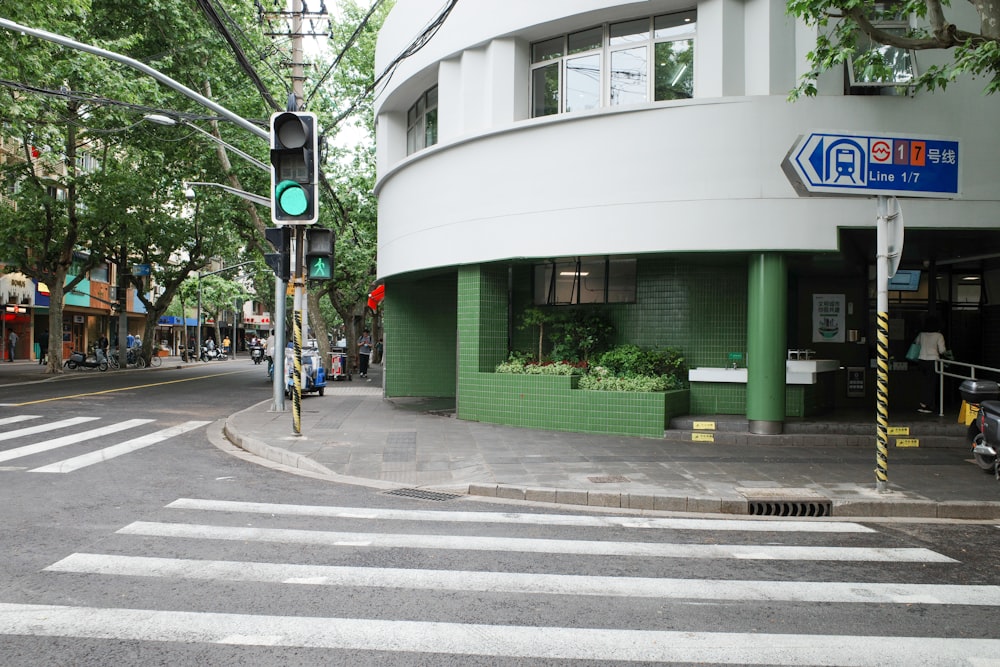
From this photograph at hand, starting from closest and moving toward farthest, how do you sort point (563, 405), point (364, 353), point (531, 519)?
point (531, 519) < point (563, 405) < point (364, 353)

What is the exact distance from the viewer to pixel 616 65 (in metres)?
12.3

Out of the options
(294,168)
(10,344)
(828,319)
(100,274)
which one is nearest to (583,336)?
(828,319)

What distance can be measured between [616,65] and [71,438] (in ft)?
36.9

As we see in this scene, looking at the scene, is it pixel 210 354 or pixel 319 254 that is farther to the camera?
pixel 210 354

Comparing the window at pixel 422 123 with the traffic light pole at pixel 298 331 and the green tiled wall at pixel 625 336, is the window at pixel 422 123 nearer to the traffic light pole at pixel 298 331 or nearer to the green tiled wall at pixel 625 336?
the green tiled wall at pixel 625 336

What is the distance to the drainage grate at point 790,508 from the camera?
7.16 m

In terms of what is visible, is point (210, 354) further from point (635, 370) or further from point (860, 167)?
point (860, 167)

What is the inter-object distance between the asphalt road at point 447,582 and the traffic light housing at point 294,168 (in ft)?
14.0

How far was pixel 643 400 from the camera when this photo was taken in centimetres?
1141

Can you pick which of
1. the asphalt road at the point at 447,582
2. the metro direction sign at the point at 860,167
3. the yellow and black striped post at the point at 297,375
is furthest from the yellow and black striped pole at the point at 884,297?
the yellow and black striped post at the point at 297,375

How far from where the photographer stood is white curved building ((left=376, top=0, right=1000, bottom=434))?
35.7ft

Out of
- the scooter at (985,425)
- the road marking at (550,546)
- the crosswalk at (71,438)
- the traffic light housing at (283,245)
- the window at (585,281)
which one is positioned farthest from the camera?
the window at (585,281)

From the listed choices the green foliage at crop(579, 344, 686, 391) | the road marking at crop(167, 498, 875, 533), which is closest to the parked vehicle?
the green foliage at crop(579, 344, 686, 391)

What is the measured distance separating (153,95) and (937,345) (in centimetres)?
2179
